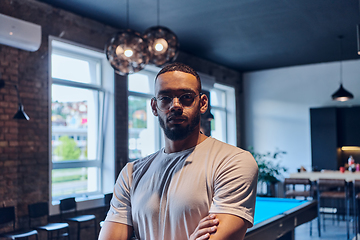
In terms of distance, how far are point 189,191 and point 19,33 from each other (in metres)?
3.97

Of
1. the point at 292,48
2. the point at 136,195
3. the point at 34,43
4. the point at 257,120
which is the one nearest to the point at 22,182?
the point at 34,43

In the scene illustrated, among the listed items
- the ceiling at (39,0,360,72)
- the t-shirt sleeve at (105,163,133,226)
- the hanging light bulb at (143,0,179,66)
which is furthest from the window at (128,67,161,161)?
the t-shirt sleeve at (105,163,133,226)

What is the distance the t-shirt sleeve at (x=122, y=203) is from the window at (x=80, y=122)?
3.88 metres

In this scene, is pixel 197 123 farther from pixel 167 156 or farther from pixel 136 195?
pixel 136 195

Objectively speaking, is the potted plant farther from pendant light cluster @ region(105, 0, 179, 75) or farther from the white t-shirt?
the white t-shirt

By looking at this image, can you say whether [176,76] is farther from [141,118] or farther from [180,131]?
[141,118]

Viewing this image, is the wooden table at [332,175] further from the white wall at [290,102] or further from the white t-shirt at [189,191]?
the white t-shirt at [189,191]

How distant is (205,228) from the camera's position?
1259mm

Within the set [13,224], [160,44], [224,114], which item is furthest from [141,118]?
[224,114]

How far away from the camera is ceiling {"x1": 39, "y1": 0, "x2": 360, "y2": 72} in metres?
5.40

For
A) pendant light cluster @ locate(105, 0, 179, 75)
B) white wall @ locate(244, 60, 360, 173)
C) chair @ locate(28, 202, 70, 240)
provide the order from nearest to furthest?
1. pendant light cluster @ locate(105, 0, 179, 75)
2. chair @ locate(28, 202, 70, 240)
3. white wall @ locate(244, 60, 360, 173)

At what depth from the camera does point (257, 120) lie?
10391mm

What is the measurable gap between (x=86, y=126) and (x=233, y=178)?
5.15 metres

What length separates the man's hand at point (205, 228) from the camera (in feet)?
4.11
